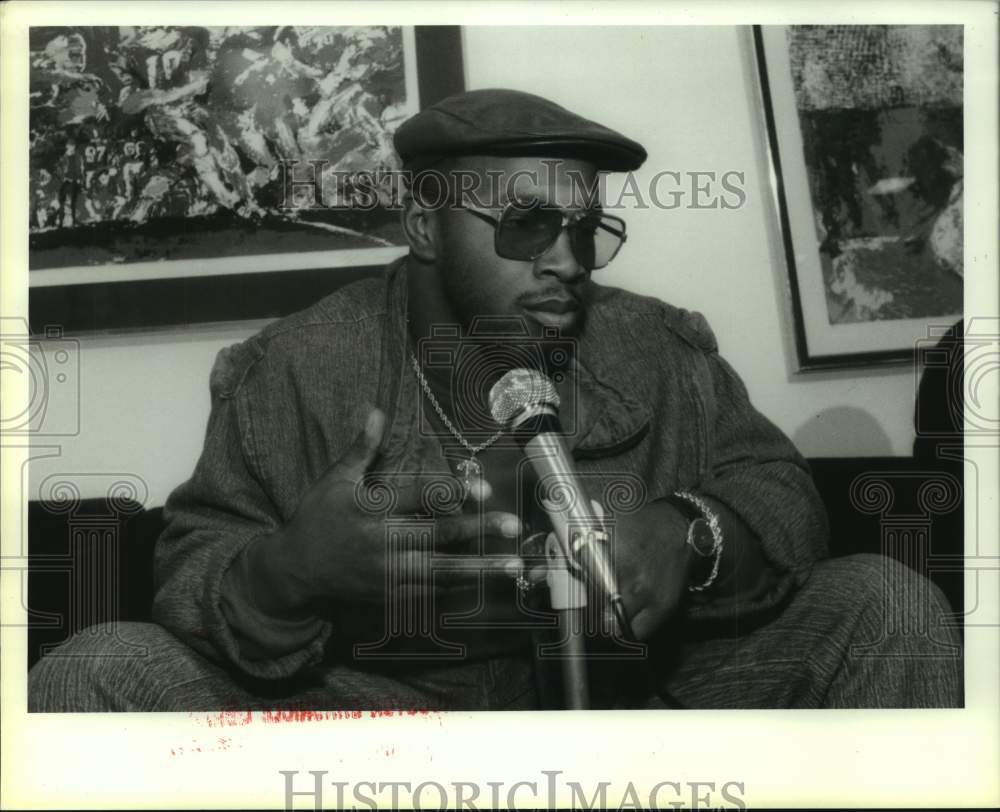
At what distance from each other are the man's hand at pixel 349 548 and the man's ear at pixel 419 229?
0.26 metres

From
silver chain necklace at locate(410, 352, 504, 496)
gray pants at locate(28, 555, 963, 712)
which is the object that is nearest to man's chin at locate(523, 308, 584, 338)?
silver chain necklace at locate(410, 352, 504, 496)

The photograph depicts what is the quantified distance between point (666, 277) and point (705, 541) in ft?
1.31

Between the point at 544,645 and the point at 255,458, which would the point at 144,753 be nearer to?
the point at 255,458

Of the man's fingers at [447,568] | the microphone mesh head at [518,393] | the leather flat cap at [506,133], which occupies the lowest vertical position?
the man's fingers at [447,568]

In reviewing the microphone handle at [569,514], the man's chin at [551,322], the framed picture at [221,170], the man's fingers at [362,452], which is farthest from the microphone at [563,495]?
the framed picture at [221,170]

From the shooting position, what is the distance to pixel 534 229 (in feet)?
5.50

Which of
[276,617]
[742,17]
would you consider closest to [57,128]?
[276,617]

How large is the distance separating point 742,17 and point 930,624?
0.96m

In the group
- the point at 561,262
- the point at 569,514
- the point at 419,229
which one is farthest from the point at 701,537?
the point at 419,229

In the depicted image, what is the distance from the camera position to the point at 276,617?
1650 mm

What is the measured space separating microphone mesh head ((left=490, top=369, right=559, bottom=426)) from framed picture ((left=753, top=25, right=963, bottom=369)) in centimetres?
41

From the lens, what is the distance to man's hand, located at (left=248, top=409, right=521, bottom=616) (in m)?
1.63

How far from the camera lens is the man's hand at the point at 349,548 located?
1631 mm

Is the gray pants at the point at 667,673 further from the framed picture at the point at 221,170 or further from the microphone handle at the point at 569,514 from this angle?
the framed picture at the point at 221,170
